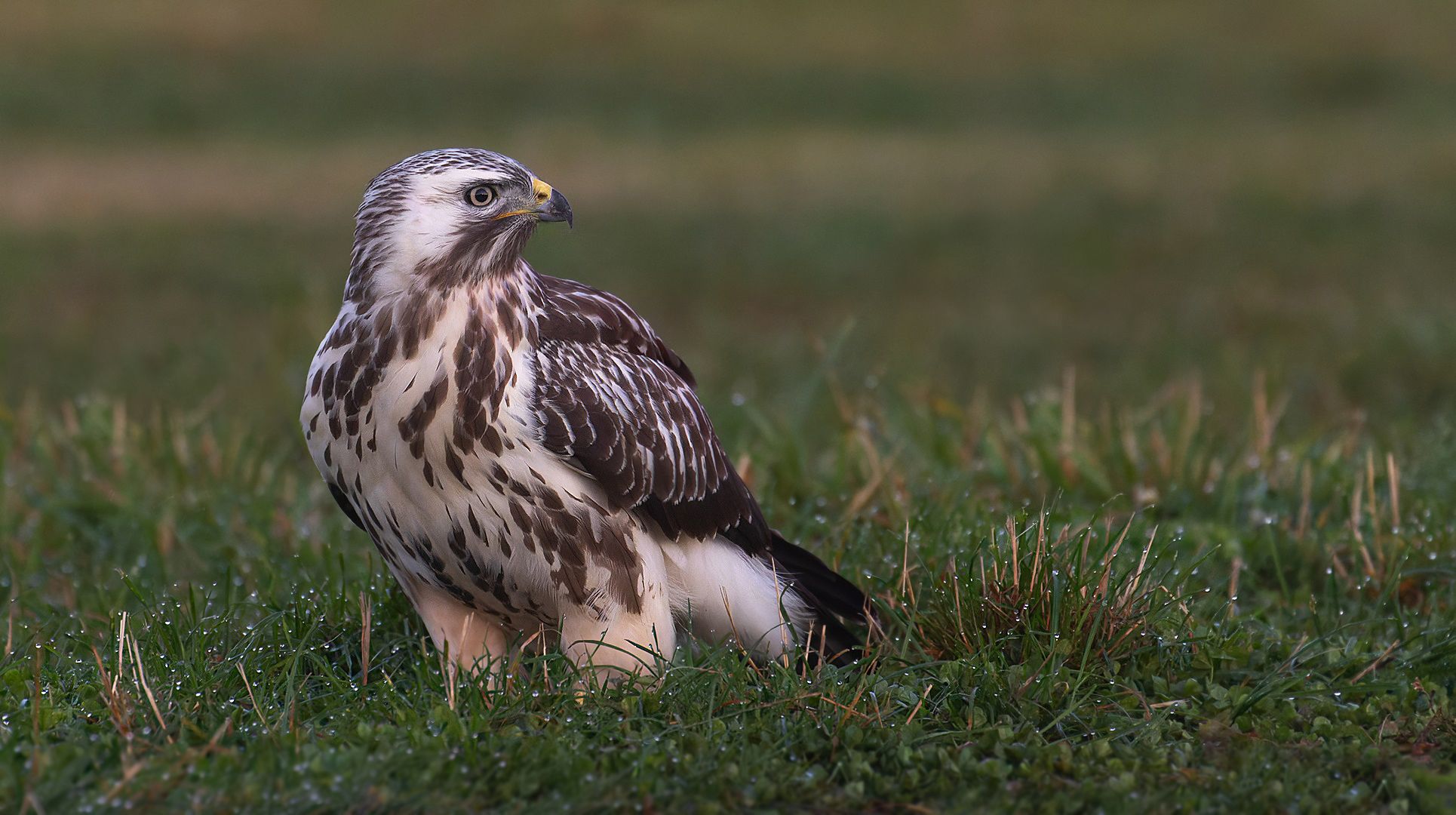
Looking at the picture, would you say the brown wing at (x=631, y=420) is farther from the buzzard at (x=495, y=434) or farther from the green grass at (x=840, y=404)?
the green grass at (x=840, y=404)

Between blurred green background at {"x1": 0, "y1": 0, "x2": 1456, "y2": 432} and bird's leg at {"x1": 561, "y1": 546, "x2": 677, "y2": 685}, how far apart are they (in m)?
2.03

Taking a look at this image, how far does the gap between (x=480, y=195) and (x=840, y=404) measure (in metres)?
2.61

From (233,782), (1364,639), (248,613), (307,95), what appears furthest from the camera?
(307,95)

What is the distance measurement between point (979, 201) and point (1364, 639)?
11005 millimetres

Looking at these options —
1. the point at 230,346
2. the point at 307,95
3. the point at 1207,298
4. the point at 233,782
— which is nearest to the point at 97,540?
the point at 233,782

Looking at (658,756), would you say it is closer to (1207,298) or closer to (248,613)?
(248,613)

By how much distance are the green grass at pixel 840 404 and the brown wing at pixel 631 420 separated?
43 centimetres

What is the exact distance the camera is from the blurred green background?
31.4ft

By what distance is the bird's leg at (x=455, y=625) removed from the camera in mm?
3814

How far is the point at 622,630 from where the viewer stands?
3.68 m

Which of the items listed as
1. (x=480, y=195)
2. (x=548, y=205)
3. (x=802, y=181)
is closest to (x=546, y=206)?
(x=548, y=205)

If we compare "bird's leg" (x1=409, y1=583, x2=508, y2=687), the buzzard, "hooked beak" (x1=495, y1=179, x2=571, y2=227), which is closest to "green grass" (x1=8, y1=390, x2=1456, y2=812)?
"bird's leg" (x1=409, y1=583, x2=508, y2=687)

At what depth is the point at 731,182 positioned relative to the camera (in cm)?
1564

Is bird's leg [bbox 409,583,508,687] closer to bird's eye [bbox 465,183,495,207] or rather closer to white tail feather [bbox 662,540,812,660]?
white tail feather [bbox 662,540,812,660]
